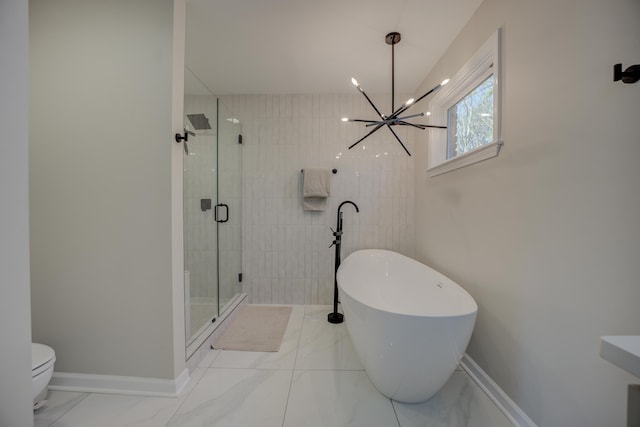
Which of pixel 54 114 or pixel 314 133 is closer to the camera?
pixel 54 114

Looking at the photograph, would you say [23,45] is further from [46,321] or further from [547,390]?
[547,390]

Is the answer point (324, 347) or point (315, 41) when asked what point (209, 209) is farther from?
point (315, 41)

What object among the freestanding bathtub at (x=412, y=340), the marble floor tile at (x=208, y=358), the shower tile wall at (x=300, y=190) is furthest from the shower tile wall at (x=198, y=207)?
the freestanding bathtub at (x=412, y=340)

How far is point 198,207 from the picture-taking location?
2.00 m

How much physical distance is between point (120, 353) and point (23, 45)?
158cm

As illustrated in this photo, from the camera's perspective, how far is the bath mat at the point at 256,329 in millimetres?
1950

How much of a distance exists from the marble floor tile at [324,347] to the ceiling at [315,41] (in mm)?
2210

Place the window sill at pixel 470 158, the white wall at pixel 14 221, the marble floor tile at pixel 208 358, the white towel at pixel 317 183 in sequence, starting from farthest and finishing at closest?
the white towel at pixel 317 183 < the marble floor tile at pixel 208 358 < the window sill at pixel 470 158 < the white wall at pixel 14 221

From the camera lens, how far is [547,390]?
107 centimetres

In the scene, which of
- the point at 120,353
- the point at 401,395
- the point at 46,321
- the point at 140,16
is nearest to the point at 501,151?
the point at 401,395

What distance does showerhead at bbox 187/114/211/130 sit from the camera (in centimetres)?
190

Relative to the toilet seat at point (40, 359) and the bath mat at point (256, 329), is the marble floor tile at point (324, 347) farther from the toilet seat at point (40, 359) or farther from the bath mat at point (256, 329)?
the toilet seat at point (40, 359)

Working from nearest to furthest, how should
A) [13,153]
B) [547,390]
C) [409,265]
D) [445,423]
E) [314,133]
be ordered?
1. [13,153]
2. [547,390]
3. [445,423]
4. [409,265]
5. [314,133]

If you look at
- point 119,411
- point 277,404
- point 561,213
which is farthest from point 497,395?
point 119,411
